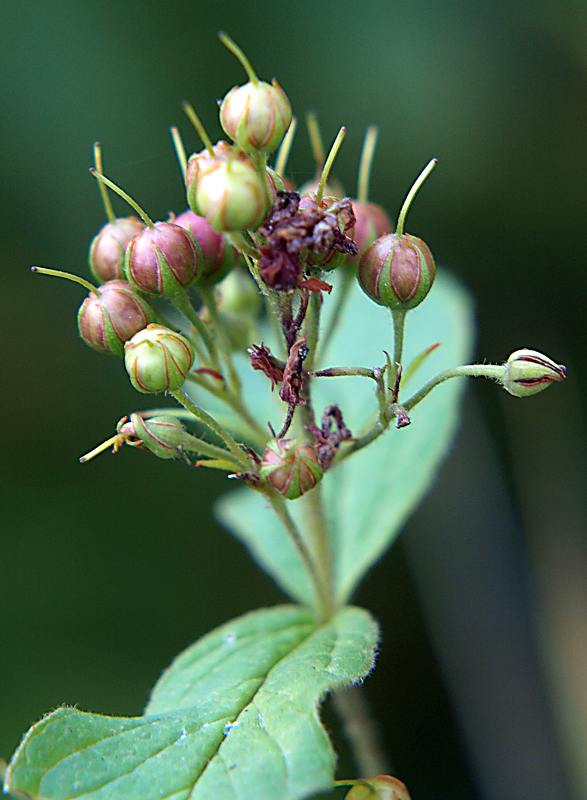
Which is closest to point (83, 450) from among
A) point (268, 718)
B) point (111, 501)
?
point (111, 501)

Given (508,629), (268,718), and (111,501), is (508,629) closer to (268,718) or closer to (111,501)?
(111,501)

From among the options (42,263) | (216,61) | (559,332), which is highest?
(216,61)

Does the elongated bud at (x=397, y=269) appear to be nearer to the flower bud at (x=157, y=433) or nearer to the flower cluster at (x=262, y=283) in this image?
the flower cluster at (x=262, y=283)

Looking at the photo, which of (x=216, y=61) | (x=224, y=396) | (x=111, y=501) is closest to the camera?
(x=224, y=396)

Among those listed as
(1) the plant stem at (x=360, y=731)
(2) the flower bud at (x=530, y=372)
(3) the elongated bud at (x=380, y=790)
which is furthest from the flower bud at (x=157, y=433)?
(1) the plant stem at (x=360, y=731)

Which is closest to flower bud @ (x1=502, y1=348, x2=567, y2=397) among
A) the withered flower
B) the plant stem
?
the withered flower

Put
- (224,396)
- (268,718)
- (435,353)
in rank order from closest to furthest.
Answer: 1. (268,718)
2. (224,396)
3. (435,353)

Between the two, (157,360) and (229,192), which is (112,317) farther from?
(229,192)
